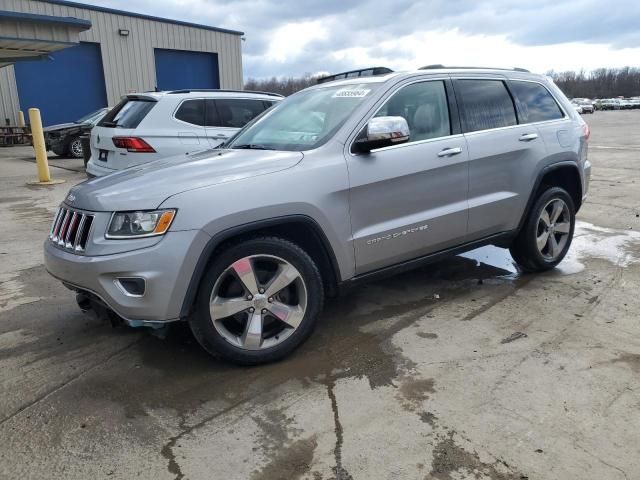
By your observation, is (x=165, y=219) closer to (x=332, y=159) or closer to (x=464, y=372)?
(x=332, y=159)

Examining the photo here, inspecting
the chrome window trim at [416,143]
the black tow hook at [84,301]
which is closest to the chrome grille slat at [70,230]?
the black tow hook at [84,301]

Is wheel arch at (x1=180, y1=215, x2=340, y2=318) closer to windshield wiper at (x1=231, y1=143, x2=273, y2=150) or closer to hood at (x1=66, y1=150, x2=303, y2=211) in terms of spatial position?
hood at (x1=66, y1=150, x2=303, y2=211)

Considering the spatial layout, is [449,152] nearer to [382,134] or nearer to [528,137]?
[382,134]

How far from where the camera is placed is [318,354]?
3506 millimetres

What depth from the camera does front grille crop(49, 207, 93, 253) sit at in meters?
3.06

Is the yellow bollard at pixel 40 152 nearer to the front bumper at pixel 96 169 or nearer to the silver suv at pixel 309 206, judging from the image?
the front bumper at pixel 96 169

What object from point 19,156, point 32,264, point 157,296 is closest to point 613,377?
point 157,296

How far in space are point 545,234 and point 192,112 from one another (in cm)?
511

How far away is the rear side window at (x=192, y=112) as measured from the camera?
24.6 ft

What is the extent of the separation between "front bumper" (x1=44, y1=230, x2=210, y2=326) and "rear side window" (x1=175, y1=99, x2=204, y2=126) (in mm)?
4903

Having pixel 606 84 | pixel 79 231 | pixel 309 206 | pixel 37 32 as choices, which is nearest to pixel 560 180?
pixel 309 206

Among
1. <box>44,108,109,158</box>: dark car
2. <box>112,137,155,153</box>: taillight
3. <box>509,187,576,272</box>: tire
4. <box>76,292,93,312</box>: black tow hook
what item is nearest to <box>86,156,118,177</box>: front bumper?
<box>112,137,155,153</box>: taillight

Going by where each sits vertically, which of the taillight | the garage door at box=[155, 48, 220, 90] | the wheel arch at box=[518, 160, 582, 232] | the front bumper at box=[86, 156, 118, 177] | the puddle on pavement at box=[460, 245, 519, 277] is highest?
the garage door at box=[155, 48, 220, 90]

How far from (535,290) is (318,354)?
219 centimetres
